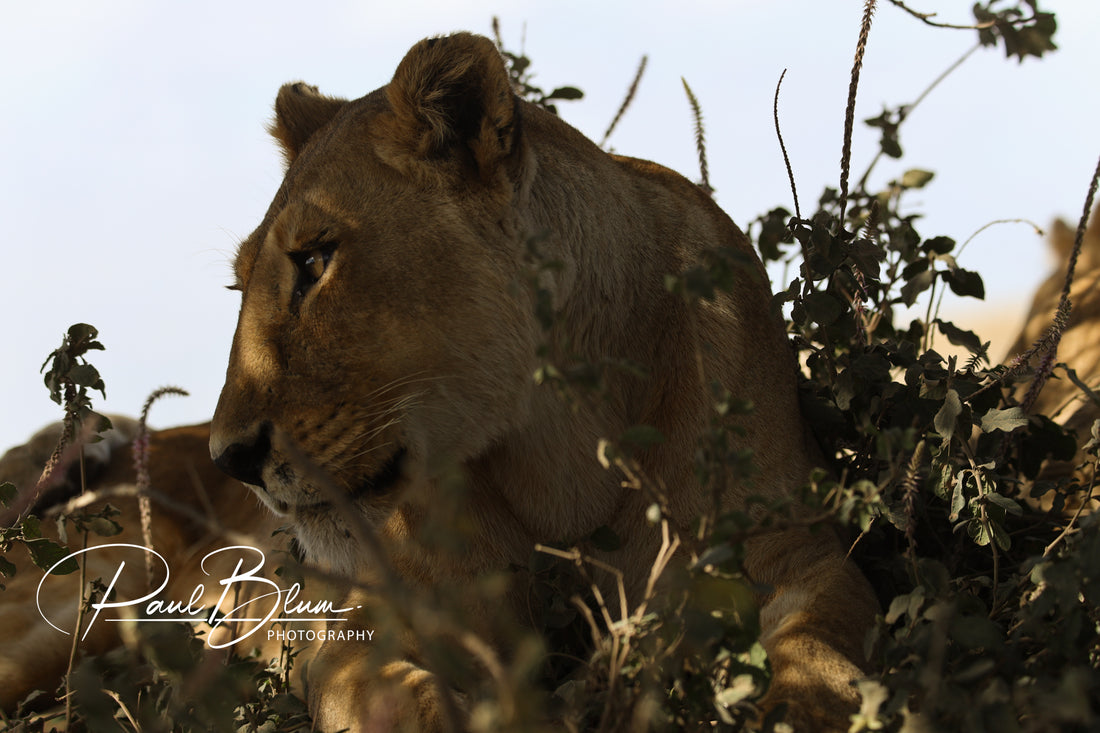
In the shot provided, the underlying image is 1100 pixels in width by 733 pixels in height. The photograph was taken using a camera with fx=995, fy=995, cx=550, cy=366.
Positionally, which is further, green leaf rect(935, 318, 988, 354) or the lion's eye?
green leaf rect(935, 318, 988, 354)

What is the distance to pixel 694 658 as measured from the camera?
1473 mm

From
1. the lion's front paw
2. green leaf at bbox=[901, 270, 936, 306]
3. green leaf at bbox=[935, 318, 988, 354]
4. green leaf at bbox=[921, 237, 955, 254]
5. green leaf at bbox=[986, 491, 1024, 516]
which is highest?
green leaf at bbox=[921, 237, 955, 254]

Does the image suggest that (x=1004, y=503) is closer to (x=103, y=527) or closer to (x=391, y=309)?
(x=391, y=309)

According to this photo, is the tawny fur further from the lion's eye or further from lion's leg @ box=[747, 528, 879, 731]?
lion's leg @ box=[747, 528, 879, 731]

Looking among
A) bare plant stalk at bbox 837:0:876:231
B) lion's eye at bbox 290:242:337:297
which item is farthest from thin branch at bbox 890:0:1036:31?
lion's eye at bbox 290:242:337:297

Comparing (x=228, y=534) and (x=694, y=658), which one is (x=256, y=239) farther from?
(x=694, y=658)

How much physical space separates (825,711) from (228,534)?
106cm

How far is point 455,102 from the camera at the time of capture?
2258 millimetres

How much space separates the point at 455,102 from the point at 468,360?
0.59 metres

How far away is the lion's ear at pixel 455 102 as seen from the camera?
86.1 inches

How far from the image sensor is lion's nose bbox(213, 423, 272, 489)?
2051mm
